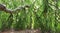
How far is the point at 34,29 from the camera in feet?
8.22

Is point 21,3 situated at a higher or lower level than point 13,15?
higher

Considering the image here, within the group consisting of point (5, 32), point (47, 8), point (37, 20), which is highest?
point (47, 8)

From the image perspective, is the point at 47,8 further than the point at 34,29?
No

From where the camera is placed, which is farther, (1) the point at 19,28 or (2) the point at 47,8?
(1) the point at 19,28

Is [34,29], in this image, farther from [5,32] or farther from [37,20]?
[5,32]

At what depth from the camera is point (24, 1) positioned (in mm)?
2400

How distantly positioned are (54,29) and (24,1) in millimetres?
555

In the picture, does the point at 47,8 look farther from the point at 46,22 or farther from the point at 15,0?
the point at 15,0

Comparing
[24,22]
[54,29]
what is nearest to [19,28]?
[24,22]

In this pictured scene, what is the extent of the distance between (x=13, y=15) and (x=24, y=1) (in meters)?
0.25

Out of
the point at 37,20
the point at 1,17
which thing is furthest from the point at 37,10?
the point at 1,17

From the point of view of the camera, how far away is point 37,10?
243cm

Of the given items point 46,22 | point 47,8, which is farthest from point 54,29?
point 47,8

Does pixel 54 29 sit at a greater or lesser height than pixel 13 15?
lesser
